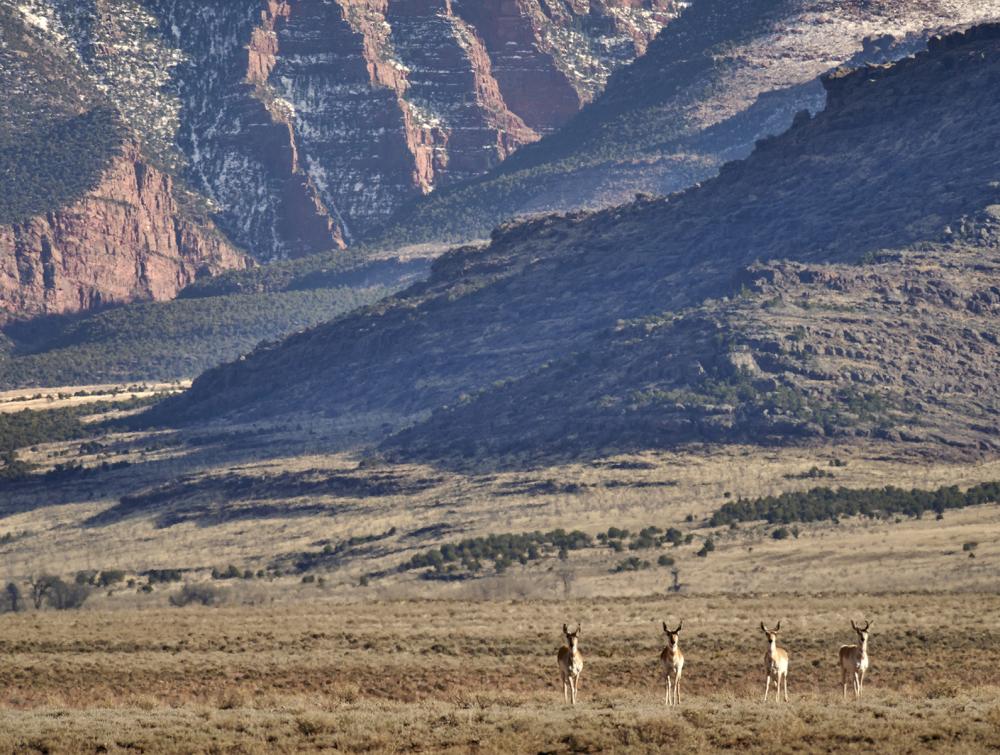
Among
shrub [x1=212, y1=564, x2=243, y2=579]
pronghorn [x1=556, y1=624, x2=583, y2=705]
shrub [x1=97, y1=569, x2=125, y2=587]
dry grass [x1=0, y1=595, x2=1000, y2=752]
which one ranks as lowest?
shrub [x1=212, y1=564, x2=243, y2=579]

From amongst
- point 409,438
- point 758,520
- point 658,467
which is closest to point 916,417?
point 658,467

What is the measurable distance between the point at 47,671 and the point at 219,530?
8916cm

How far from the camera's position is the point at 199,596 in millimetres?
100125

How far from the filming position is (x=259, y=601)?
9869 centimetres

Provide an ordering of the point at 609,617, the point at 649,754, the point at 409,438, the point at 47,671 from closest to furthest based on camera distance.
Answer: the point at 649,754 < the point at 47,671 < the point at 609,617 < the point at 409,438

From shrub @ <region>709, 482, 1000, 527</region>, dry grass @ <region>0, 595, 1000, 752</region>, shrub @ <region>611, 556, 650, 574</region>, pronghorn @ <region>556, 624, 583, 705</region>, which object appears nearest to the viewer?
dry grass @ <region>0, 595, 1000, 752</region>

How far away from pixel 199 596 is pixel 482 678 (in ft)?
151

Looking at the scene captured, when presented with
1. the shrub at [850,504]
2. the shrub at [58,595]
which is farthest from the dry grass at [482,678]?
the shrub at [850,504]

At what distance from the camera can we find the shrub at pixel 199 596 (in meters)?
98.3

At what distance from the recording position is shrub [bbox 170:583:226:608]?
98312mm

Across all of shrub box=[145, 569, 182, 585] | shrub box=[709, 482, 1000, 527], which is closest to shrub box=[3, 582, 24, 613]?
shrub box=[145, 569, 182, 585]

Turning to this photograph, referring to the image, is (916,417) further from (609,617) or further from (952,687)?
(952,687)

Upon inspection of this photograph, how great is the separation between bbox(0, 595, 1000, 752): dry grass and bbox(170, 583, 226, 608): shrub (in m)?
15.8

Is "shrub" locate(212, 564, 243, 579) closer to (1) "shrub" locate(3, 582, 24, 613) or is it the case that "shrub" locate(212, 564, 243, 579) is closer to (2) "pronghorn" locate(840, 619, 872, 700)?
(1) "shrub" locate(3, 582, 24, 613)
